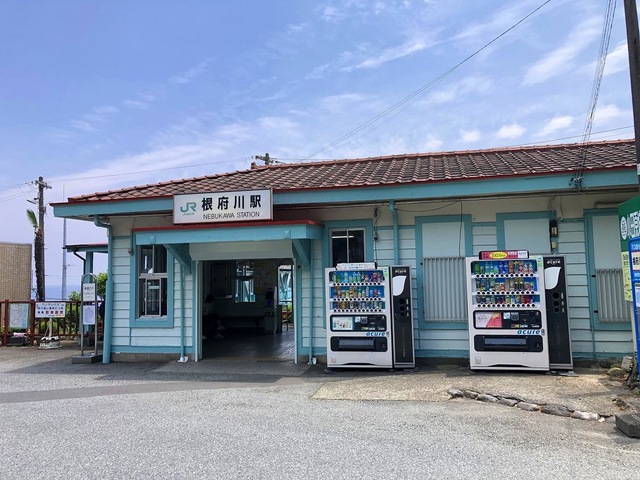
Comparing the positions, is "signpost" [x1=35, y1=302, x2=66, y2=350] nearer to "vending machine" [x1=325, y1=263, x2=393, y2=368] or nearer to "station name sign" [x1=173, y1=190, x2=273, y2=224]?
"station name sign" [x1=173, y1=190, x2=273, y2=224]

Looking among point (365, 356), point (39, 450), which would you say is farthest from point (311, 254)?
point (39, 450)

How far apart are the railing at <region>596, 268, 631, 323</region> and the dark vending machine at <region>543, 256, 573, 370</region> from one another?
3.49 feet

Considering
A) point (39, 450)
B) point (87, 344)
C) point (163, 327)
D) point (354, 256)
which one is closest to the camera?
point (39, 450)

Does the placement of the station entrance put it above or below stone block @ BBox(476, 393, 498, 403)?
above

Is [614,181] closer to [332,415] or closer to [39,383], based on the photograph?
[332,415]

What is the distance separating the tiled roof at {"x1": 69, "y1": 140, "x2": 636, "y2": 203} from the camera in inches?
361

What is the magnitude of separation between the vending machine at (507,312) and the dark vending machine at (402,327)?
3.44 ft

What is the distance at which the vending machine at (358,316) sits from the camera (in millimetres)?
9016

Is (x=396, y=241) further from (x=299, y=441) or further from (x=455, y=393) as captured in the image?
(x=299, y=441)

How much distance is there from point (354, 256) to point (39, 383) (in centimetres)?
619

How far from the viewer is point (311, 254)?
10.3 meters

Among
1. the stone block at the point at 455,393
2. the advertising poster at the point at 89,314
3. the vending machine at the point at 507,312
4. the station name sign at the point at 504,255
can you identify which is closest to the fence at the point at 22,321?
the advertising poster at the point at 89,314

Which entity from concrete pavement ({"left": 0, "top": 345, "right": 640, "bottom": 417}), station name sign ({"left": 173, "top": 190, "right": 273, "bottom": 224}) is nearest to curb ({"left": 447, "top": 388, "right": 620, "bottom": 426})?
concrete pavement ({"left": 0, "top": 345, "right": 640, "bottom": 417})

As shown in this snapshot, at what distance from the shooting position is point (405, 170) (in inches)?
431
